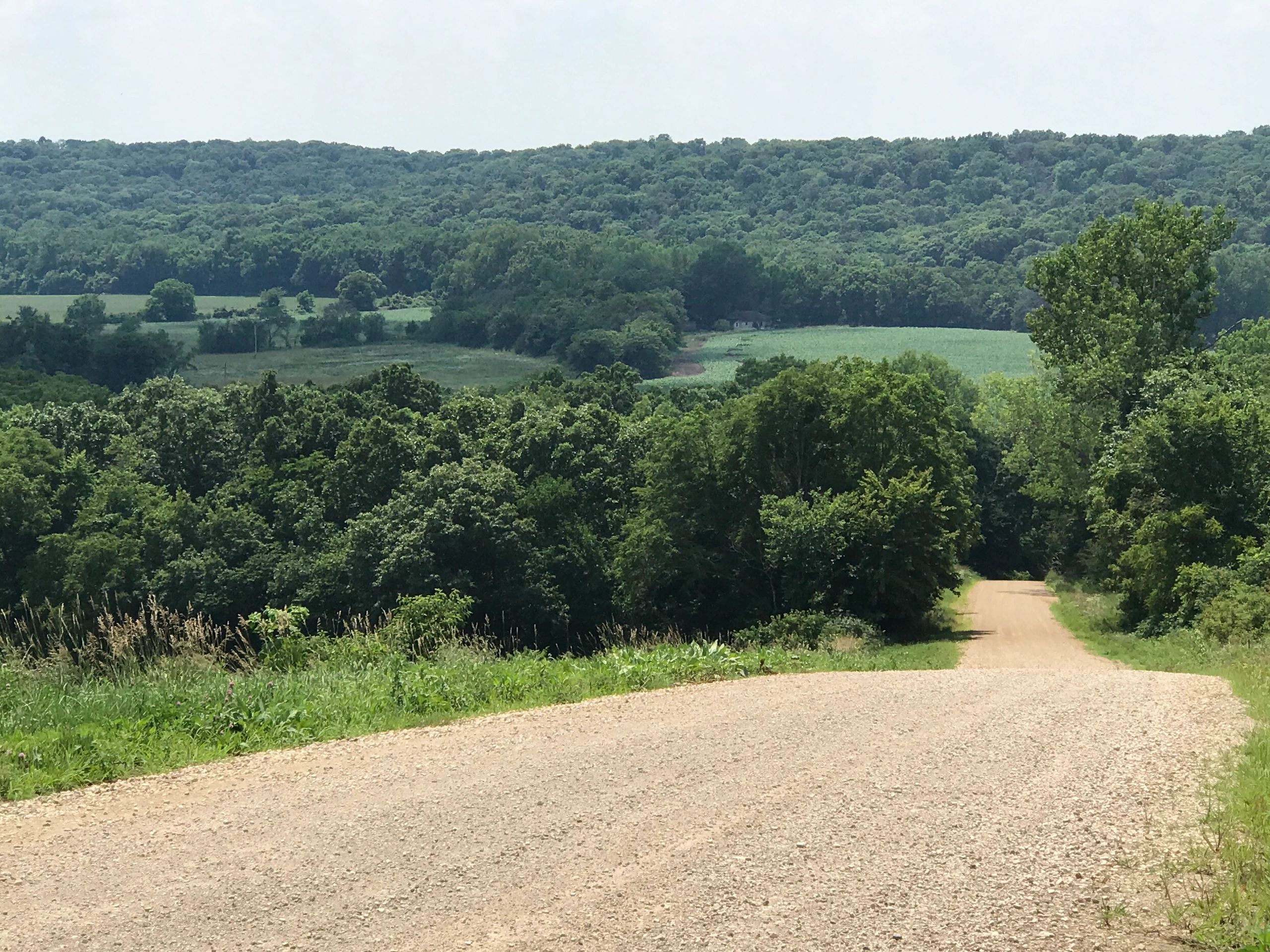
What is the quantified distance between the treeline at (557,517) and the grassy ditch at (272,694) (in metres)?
23.2

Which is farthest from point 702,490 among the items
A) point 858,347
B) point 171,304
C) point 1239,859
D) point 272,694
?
point 171,304

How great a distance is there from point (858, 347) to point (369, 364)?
4237 centimetres

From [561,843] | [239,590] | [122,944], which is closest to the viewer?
[122,944]

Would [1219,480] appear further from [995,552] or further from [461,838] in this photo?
[995,552]

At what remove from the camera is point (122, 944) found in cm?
653

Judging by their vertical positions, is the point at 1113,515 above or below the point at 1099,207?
below

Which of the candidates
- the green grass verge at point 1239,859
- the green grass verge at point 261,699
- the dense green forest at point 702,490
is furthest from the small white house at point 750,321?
the green grass verge at point 1239,859

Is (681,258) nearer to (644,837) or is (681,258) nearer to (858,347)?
(858,347)

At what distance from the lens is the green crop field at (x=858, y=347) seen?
363ft

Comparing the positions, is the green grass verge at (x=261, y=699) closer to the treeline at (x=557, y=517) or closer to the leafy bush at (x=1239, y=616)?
the leafy bush at (x=1239, y=616)

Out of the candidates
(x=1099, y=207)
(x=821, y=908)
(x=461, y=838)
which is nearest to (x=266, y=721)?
(x=461, y=838)

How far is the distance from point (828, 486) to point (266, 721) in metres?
33.5

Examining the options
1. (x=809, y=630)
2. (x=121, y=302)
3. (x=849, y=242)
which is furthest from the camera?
(x=849, y=242)

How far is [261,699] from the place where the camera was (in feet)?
36.2
